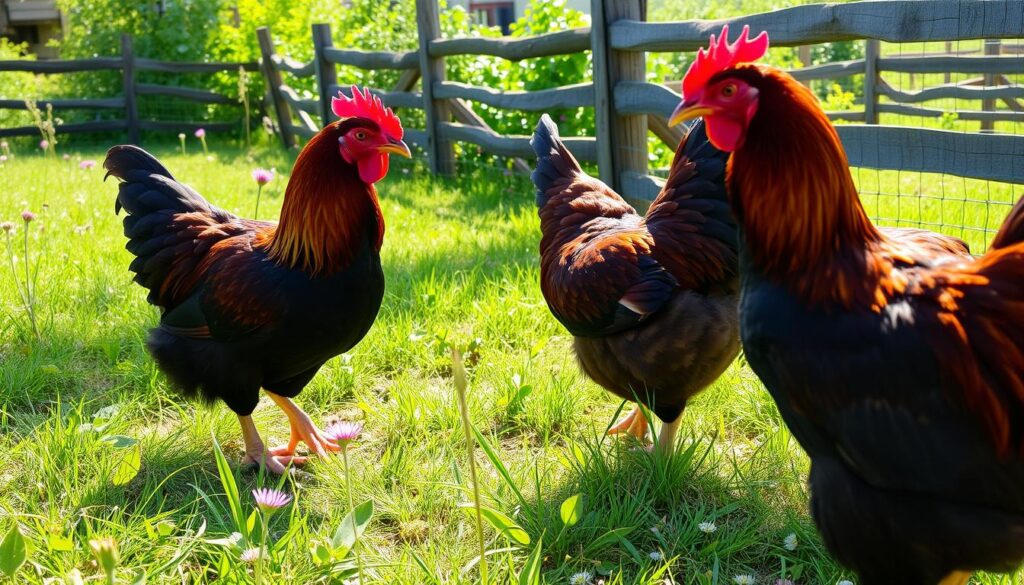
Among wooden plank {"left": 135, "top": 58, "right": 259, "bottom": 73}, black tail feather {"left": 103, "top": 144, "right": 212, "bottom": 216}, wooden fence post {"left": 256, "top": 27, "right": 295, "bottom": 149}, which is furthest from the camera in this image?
wooden plank {"left": 135, "top": 58, "right": 259, "bottom": 73}

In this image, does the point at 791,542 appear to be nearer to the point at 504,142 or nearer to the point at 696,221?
the point at 696,221

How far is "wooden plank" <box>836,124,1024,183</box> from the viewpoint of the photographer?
147 inches

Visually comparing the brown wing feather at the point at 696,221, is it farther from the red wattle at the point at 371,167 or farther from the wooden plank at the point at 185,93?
the wooden plank at the point at 185,93

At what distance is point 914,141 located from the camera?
4.08 m

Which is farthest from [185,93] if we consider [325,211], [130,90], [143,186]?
[325,211]

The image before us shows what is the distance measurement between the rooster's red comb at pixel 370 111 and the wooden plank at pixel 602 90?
→ 2.98 m

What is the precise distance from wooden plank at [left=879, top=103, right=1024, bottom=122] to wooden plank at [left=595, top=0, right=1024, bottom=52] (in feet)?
16.3

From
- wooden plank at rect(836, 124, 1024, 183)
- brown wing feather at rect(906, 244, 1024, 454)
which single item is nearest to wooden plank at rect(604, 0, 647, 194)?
wooden plank at rect(836, 124, 1024, 183)

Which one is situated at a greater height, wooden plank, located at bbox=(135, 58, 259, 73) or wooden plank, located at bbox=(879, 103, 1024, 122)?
wooden plank, located at bbox=(135, 58, 259, 73)

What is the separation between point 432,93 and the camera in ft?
28.3

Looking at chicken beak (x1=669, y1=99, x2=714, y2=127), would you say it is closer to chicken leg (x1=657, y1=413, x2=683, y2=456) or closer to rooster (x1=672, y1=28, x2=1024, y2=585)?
rooster (x1=672, y1=28, x2=1024, y2=585)

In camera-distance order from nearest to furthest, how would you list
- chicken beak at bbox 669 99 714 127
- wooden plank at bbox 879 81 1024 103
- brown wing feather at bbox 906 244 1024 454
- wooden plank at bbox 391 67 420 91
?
1. brown wing feather at bbox 906 244 1024 454
2. chicken beak at bbox 669 99 714 127
3. wooden plank at bbox 391 67 420 91
4. wooden plank at bbox 879 81 1024 103

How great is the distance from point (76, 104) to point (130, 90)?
80cm

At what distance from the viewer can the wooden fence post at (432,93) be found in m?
8.45
